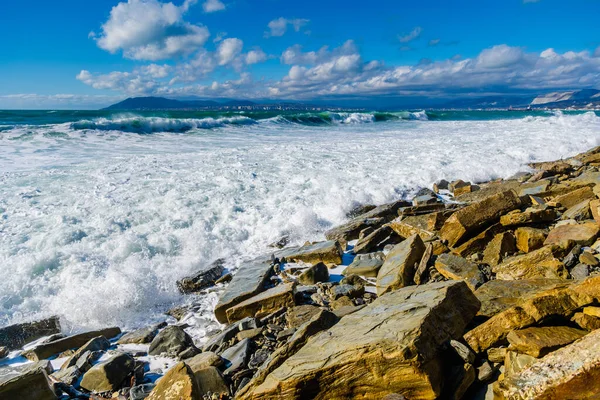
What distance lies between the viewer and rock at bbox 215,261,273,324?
4.23 metres

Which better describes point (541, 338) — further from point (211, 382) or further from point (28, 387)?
point (28, 387)

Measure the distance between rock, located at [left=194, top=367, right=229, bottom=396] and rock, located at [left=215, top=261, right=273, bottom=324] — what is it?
1467mm

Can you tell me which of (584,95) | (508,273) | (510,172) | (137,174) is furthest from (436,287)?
(584,95)

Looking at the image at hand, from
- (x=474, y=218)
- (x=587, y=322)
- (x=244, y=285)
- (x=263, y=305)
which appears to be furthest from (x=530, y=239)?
(x=244, y=285)

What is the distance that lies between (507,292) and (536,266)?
31.7 inches

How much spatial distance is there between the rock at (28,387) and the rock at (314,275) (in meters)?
2.69

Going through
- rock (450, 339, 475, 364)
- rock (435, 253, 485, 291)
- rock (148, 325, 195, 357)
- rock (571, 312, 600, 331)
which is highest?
rock (571, 312, 600, 331)

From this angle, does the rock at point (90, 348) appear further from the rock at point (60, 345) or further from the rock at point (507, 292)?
the rock at point (507, 292)

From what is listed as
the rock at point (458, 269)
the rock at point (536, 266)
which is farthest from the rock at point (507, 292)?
the rock at point (458, 269)

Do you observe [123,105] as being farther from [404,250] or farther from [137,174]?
[404,250]

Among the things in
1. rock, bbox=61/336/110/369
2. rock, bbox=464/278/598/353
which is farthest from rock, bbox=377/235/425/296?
rock, bbox=61/336/110/369

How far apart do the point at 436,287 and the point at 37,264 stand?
5148mm

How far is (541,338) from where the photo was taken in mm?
2230

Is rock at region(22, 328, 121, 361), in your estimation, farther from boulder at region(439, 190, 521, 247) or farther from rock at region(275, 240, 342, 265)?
boulder at region(439, 190, 521, 247)
